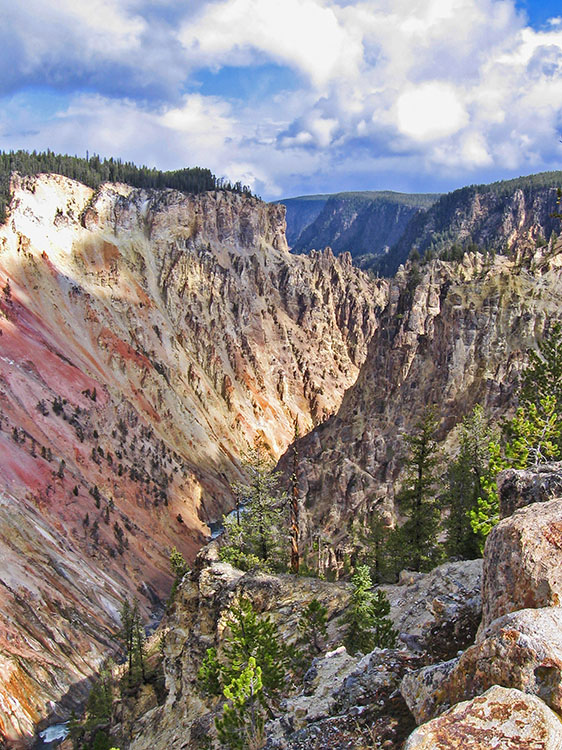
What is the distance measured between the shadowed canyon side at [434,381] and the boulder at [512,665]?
48872 mm

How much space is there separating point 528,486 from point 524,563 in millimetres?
5514

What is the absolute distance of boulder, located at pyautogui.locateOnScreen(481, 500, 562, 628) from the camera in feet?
31.8

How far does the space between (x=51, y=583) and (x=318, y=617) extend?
45728 millimetres

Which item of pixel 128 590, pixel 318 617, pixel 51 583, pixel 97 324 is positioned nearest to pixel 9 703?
pixel 51 583

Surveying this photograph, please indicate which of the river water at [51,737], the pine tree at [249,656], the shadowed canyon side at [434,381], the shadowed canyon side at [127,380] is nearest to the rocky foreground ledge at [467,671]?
the pine tree at [249,656]

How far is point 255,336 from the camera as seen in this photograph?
141m

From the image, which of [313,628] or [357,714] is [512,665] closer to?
[357,714]

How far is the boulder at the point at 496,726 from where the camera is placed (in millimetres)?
7074

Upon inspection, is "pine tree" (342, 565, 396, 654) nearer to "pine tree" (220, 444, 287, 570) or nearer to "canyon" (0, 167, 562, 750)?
"canyon" (0, 167, 562, 750)

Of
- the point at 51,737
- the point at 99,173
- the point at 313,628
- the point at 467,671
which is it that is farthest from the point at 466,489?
the point at 99,173

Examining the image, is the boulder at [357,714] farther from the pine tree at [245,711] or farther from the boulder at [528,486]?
the boulder at [528,486]

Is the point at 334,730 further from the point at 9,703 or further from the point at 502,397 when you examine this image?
the point at 502,397

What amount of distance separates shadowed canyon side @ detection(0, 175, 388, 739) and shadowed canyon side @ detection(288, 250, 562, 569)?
25360 mm

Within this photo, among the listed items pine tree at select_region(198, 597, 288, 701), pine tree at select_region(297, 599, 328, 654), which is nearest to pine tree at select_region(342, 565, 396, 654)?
pine tree at select_region(297, 599, 328, 654)
